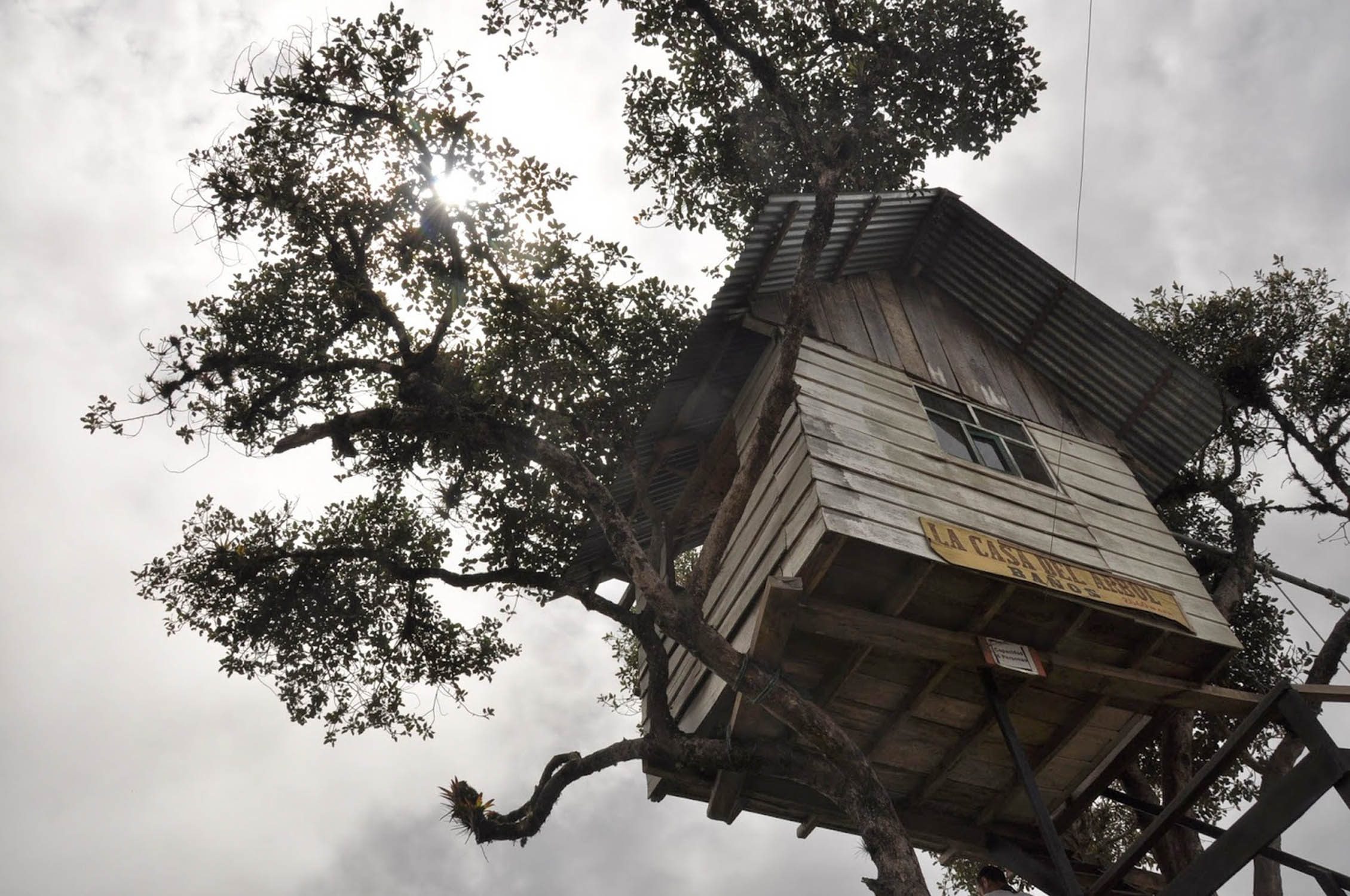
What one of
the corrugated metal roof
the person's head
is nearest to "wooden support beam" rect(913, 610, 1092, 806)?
the person's head

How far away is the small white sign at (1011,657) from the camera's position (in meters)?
8.29

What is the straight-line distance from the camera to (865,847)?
696 centimetres

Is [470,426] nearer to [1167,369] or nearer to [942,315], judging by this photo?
[942,315]

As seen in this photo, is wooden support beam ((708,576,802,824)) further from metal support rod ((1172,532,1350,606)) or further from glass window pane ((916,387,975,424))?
metal support rod ((1172,532,1350,606))

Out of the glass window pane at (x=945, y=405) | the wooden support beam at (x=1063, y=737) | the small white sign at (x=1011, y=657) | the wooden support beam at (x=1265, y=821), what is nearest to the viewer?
the wooden support beam at (x=1265, y=821)

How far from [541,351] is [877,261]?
15.5ft

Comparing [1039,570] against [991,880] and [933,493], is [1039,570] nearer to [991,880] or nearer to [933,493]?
[933,493]

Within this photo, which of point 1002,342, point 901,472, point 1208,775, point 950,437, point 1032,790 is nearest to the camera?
point 1208,775

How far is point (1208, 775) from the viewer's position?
281 inches

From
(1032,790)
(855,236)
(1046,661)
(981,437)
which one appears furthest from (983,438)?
(1032,790)

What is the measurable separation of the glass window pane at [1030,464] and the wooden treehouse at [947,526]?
0.11ft

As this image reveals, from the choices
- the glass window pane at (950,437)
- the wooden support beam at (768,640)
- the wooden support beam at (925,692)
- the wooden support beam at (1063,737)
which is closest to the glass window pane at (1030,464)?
the glass window pane at (950,437)

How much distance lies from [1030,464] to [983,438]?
64cm

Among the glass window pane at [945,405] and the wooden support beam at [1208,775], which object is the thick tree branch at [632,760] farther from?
the glass window pane at [945,405]
